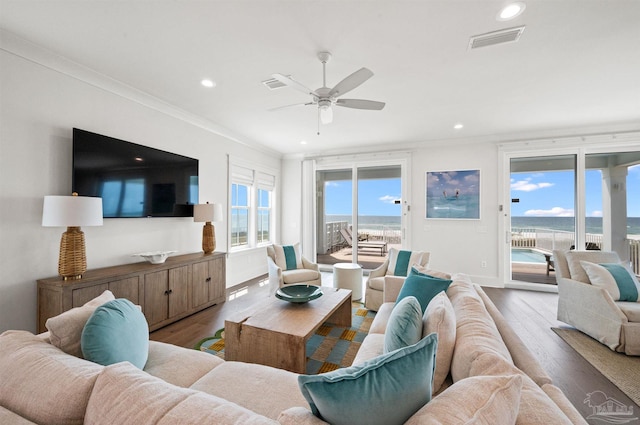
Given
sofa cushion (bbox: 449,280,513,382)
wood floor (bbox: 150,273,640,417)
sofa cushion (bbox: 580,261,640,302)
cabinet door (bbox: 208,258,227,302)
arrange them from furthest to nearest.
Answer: cabinet door (bbox: 208,258,227,302)
sofa cushion (bbox: 580,261,640,302)
wood floor (bbox: 150,273,640,417)
sofa cushion (bbox: 449,280,513,382)

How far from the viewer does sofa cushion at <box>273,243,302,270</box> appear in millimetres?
4184

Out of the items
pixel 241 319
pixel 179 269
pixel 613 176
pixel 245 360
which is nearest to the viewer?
pixel 245 360

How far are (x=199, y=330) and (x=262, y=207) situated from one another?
3.20 metres

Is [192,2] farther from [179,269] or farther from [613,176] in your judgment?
[613,176]

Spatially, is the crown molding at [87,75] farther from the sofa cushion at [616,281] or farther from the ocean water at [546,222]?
the sofa cushion at [616,281]

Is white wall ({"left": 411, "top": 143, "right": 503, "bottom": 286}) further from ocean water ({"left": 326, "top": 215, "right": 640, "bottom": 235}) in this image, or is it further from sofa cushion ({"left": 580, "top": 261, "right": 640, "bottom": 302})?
sofa cushion ({"left": 580, "top": 261, "right": 640, "bottom": 302})

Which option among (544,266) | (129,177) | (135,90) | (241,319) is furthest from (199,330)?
(544,266)

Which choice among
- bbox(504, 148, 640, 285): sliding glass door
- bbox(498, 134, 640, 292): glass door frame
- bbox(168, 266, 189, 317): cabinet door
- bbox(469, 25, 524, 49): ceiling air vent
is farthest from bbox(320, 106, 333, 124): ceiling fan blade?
bbox(504, 148, 640, 285): sliding glass door

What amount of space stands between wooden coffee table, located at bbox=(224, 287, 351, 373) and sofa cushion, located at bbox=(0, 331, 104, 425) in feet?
3.77

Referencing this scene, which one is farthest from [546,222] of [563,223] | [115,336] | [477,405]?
[115,336]

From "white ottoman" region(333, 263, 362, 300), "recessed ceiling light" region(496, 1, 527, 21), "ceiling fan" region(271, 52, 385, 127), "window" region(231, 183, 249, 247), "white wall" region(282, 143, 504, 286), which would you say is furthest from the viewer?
"window" region(231, 183, 249, 247)

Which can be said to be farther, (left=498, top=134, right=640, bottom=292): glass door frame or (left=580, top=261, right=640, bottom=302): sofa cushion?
(left=498, top=134, right=640, bottom=292): glass door frame

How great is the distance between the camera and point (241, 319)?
2.18m

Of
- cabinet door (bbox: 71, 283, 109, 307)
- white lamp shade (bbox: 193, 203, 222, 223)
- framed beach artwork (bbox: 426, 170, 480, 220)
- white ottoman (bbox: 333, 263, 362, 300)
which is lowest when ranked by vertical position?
white ottoman (bbox: 333, 263, 362, 300)
